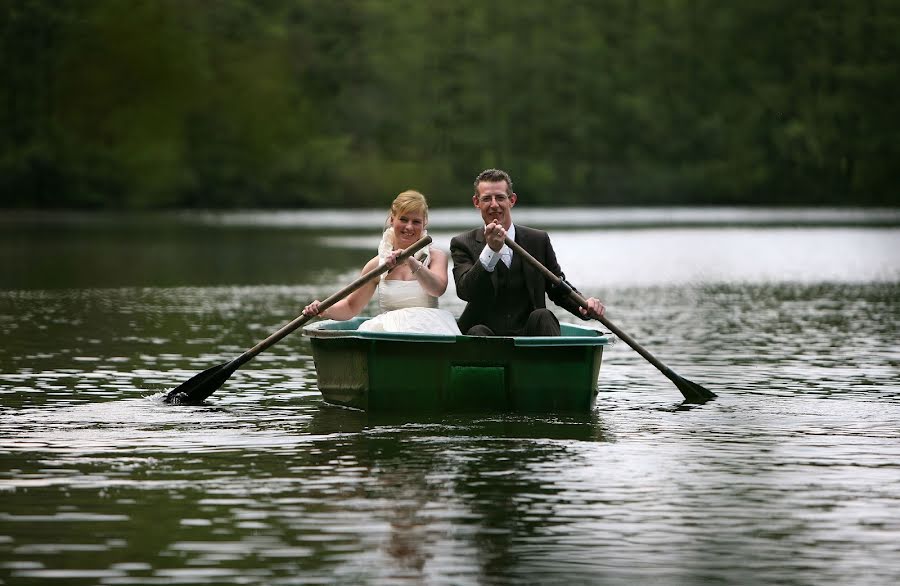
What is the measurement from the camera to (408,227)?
482 inches

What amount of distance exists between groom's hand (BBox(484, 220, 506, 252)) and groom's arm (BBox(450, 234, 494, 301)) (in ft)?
1.11

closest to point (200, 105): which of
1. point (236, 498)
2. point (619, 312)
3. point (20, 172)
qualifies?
point (20, 172)

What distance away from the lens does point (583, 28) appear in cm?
12975

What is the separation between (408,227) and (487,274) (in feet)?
1.88

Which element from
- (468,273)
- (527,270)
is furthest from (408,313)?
(527,270)

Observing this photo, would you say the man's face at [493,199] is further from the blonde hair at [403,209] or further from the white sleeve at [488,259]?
the blonde hair at [403,209]

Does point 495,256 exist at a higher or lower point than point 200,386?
higher

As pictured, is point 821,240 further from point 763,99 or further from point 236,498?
point 763,99

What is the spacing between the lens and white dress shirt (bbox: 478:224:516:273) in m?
12.2

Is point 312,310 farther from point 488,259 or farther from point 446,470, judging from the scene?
point 446,470

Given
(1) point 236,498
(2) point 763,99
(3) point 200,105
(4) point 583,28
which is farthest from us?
(4) point 583,28

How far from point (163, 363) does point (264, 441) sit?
17.8 feet

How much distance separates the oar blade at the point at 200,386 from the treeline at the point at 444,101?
73.9 metres

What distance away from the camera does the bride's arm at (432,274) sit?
12273 millimetres
